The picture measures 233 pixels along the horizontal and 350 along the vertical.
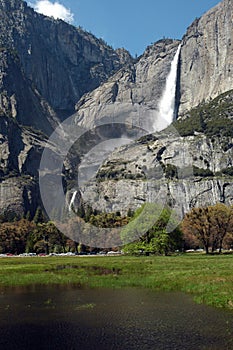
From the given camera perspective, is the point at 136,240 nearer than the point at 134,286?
No

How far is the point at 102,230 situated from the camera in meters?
122

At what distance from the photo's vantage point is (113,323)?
23578 millimetres

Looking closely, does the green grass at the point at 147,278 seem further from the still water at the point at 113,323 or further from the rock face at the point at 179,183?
the rock face at the point at 179,183

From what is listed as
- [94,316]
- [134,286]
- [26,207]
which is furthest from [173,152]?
[94,316]

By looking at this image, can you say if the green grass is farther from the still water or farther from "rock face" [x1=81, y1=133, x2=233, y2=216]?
"rock face" [x1=81, y1=133, x2=233, y2=216]

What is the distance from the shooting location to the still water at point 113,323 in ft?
63.7

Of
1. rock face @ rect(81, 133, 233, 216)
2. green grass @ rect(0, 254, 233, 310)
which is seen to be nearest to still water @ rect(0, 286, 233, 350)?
green grass @ rect(0, 254, 233, 310)

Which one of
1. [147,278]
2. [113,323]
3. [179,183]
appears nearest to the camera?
[113,323]

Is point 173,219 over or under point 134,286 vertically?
over

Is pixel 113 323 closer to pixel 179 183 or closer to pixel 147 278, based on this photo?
pixel 147 278

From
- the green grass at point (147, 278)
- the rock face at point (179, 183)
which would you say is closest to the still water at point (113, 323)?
the green grass at point (147, 278)

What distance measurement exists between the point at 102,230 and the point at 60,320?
97329 millimetres

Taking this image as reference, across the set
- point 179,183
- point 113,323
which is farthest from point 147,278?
point 179,183

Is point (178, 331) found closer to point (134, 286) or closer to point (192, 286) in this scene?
point (192, 286)
